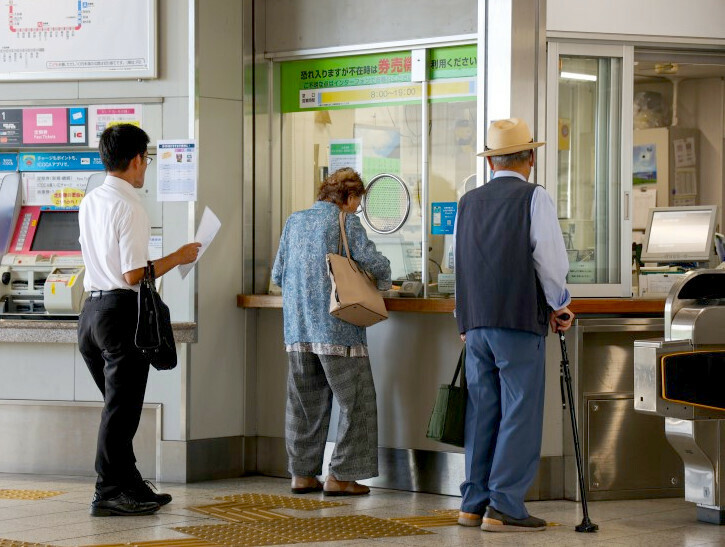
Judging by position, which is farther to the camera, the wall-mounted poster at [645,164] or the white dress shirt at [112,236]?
the wall-mounted poster at [645,164]

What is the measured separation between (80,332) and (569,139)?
260cm

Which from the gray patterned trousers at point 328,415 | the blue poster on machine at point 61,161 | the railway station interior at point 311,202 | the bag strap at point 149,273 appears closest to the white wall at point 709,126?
Result: the railway station interior at point 311,202

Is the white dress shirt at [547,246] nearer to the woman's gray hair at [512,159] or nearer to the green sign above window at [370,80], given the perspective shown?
the woman's gray hair at [512,159]

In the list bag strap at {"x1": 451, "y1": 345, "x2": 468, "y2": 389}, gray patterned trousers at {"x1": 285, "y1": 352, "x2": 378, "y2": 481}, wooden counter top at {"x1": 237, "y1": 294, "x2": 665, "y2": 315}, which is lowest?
gray patterned trousers at {"x1": 285, "y1": 352, "x2": 378, "y2": 481}

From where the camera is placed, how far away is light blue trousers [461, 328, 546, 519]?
15.6 feet

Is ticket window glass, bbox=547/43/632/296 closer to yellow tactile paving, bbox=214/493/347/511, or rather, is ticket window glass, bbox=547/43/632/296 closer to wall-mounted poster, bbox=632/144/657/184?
yellow tactile paving, bbox=214/493/347/511

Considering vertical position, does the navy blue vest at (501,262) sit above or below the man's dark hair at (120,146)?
below

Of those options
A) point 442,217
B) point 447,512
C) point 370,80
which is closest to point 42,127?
point 370,80

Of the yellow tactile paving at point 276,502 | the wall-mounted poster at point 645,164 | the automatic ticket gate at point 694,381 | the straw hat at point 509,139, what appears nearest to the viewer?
the automatic ticket gate at point 694,381

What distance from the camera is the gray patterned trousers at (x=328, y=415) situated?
18.5 ft

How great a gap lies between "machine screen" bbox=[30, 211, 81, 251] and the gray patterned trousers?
1.48 metres

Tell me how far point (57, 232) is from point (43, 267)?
0.24 metres

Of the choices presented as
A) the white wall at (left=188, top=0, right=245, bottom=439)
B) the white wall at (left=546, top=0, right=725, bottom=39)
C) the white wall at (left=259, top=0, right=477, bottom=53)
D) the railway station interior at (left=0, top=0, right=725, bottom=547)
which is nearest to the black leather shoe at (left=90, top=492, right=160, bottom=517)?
the railway station interior at (left=0, top=0, right=725, bottom=547)

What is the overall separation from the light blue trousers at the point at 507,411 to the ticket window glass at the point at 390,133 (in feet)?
4.23
